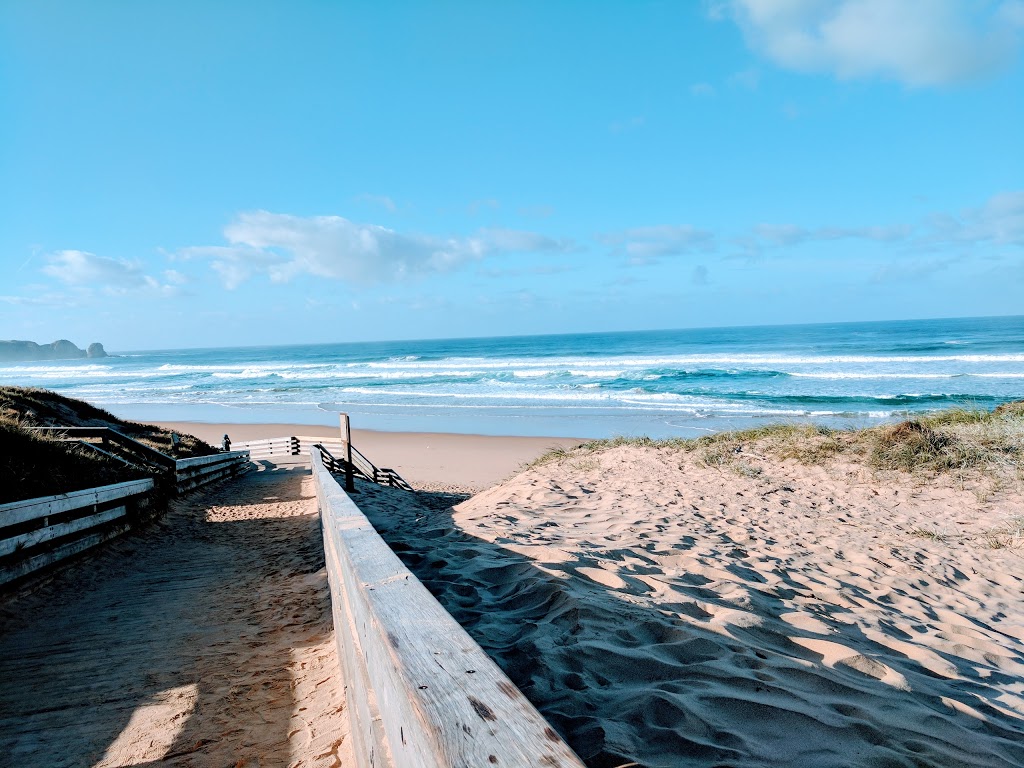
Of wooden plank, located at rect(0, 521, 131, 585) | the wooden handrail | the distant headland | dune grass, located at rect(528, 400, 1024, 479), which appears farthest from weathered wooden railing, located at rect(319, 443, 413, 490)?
the distant headland

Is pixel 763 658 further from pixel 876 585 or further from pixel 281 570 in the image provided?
pixel 281 570

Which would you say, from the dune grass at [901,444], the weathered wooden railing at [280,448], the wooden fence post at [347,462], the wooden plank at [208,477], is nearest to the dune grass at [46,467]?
the wooden plank at [208,477]

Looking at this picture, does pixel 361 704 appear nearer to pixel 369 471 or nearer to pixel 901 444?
pixel 901 444

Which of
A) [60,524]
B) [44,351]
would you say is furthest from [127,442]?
[44,351]

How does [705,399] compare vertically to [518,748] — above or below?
below

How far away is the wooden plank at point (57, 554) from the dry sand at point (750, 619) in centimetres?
279

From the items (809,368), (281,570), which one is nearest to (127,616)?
(281,570)

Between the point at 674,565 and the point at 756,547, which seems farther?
the point at 756,547

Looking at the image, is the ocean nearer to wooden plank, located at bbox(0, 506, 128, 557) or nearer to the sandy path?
the sandy path

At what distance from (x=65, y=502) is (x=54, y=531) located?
0.93 feet

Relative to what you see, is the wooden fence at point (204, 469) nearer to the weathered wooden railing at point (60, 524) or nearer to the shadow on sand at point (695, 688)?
the weathered wooden railing at point (60, 524)

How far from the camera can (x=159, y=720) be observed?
291 centimetres

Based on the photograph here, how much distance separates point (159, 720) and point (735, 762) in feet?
9.02

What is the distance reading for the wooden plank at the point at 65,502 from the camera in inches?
181
